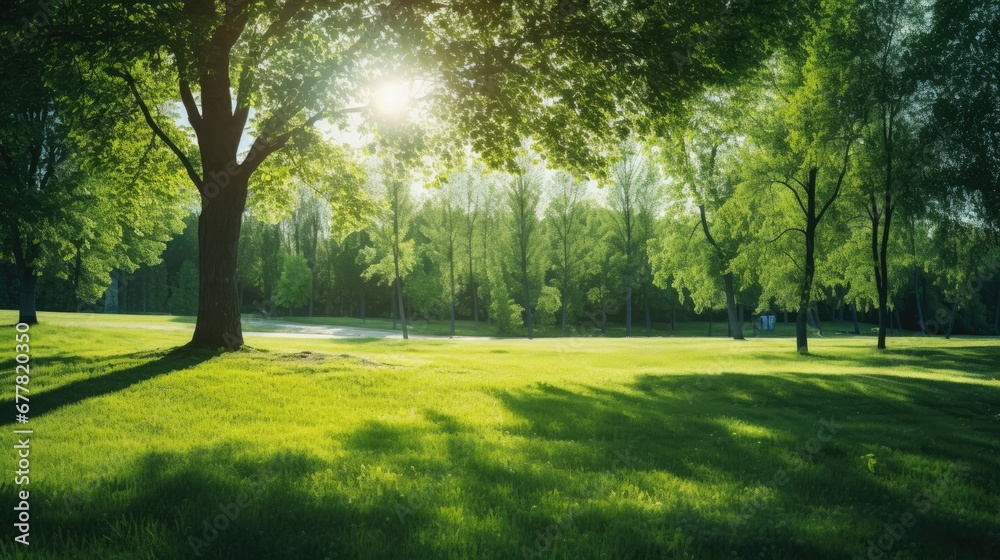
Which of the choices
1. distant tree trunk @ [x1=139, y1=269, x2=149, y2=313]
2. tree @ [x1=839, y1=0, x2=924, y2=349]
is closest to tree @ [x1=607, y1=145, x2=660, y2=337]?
tree @ [x1=839, y1=0, x2=924, y2=349]

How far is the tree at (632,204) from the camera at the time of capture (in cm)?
5181

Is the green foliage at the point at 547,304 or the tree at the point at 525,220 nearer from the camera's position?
the tree at the point at 525,220

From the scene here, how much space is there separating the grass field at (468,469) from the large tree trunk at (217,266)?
2017mm

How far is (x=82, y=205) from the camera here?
23.9 metres

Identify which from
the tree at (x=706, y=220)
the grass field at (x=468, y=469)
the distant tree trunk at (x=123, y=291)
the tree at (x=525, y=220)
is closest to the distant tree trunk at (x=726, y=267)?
the tree at (x=706, y=220)

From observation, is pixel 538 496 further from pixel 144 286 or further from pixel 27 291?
pixel 144 286

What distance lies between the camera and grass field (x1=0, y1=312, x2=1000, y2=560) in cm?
413

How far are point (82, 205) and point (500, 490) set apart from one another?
26220mm

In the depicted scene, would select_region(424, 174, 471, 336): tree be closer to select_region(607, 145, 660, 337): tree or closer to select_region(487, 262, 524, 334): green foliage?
select_region(487, 262, 524, 334): green foliage

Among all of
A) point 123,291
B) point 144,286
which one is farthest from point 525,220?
point 123,291

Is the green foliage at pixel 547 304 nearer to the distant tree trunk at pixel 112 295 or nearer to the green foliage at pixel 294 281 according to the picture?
the green foliage at pixel 294 281

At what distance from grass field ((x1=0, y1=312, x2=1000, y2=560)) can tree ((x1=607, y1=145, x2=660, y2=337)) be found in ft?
132

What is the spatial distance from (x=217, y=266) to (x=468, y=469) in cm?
1208

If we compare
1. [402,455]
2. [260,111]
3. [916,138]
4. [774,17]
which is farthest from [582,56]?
[916,138]
